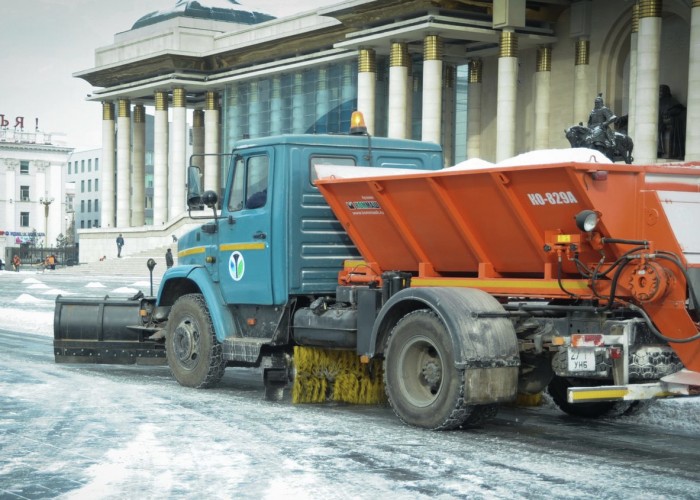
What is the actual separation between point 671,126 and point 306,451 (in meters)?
37.7

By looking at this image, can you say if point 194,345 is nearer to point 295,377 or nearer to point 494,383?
point 295,377

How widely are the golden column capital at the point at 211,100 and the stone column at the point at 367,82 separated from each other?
22999mm

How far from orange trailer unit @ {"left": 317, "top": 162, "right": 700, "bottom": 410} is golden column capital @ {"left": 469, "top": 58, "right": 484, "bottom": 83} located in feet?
150

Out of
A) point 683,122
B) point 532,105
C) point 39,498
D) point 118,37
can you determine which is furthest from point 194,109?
point 39,498

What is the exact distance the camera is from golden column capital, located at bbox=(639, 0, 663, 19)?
38719 mm

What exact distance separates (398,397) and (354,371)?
5.79 feet

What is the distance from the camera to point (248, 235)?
1145cm

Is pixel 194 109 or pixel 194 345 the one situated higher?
pixel 194 109

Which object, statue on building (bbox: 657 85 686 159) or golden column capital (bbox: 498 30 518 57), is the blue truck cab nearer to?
statue on building (bbox: 657 85 686 159)

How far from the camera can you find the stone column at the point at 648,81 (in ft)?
127

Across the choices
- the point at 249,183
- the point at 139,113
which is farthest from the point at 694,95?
the point at 139,113

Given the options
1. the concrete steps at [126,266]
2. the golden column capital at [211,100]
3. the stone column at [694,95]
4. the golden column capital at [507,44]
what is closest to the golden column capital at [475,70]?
the golden column capital at [507,44]

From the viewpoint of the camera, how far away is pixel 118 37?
276 ft

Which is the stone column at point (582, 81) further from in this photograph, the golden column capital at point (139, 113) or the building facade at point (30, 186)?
the building facade at point (30, 186)
